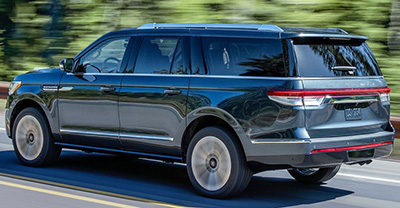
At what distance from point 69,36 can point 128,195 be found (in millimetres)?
10878

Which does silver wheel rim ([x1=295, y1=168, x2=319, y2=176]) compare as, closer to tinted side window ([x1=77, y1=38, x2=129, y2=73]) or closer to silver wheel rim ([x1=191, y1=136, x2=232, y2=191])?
silver wheel rim ([x1=191, y1=136, x2=232, y2=191])

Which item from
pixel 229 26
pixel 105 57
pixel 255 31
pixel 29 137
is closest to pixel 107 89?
pixel 105 57

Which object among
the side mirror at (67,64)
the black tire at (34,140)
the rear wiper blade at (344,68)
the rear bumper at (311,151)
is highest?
the rear wiper blade at (344,68)

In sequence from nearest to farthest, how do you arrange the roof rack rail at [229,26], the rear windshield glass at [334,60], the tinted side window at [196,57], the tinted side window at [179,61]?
the rear windshield glass at [334,60] < the roof rack rail at [229,26] < the tinted side window at [196,57] < the tinted side window at [179,61]

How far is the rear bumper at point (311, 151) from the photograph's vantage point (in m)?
6.66

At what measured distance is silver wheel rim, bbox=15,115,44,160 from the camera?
8.90 meters

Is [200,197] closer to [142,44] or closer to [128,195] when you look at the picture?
[128,195]

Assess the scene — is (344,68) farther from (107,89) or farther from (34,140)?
(34,140)

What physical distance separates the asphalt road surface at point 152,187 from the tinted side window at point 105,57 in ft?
4.00

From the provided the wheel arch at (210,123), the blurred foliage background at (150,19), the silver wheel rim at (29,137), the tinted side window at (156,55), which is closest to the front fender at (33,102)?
the silver wheel rim at (29,137)

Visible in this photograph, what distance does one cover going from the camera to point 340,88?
6926 mm

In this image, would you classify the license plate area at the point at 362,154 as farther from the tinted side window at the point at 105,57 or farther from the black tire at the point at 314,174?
the tinted side window at the point at 105,57

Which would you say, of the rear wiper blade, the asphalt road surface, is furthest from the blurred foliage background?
the rear wiper blade

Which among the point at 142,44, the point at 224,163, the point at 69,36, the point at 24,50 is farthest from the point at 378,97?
the point at 24,50
